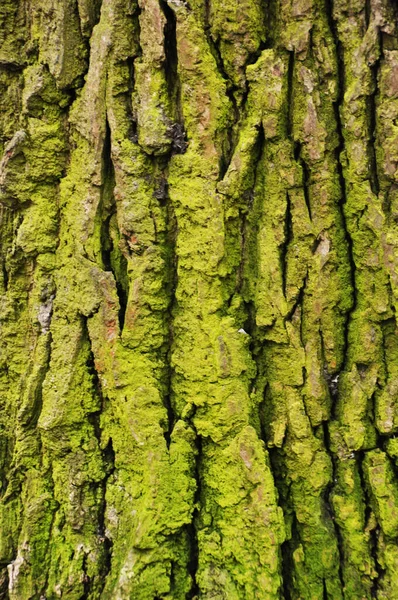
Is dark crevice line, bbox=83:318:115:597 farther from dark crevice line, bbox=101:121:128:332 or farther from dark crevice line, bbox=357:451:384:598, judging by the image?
dark crevice line, bbox=357:451:384:598

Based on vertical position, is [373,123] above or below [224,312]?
above

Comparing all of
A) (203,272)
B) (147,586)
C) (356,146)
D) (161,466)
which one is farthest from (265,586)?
(356,146)

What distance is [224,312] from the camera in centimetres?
155

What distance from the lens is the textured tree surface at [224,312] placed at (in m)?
1.47

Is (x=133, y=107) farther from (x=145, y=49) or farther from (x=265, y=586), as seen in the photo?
(x=265, y=586)

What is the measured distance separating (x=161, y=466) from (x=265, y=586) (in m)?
0.48

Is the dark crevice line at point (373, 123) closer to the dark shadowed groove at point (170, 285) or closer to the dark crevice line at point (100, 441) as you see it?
the dark shadowed groove at point (170, 285)

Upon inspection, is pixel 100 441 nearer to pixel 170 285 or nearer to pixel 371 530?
pixel 170 285

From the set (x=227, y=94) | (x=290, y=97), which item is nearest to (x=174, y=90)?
(x=227, y=94)

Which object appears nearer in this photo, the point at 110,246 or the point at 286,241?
the point at 286,241

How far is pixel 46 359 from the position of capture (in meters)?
1.66

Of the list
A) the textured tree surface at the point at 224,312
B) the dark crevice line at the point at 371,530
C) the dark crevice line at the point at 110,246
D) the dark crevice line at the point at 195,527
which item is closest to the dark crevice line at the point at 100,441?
the textured tree surface at the point at 224,312

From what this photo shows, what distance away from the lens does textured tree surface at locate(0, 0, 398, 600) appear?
1468 millimetres

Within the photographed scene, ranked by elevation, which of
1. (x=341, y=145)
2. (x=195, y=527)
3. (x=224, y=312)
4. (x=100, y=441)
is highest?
(x=341, y=145)
